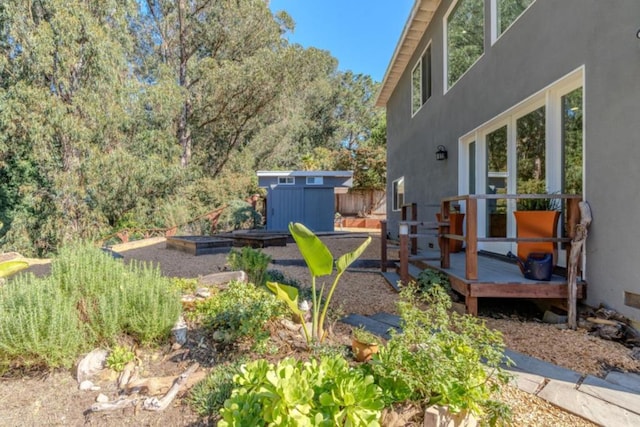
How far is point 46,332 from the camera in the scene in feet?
8.22

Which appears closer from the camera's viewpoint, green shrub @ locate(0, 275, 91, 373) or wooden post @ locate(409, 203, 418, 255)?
green shrub @ locate(0, 275, 91, 373)

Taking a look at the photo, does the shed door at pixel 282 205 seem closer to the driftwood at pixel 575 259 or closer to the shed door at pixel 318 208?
the shed door at pixel 318 208

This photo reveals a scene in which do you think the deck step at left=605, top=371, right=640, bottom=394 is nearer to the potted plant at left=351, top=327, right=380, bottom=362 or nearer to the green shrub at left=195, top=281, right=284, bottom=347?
the potted plant at left=351, top=327, right=380, bottom=362

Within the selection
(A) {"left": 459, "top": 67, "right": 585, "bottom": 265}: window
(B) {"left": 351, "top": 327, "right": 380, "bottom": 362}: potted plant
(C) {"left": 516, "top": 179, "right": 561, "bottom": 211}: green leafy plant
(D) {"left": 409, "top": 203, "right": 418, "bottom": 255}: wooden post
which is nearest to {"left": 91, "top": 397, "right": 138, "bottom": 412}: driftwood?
(B) {"left": 351, "top": 327, "right": 380, "bottom": 362}: potted plant

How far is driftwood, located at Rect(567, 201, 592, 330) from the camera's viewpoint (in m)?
3.32

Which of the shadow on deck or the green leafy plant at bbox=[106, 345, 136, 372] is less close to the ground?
the shadow on deck

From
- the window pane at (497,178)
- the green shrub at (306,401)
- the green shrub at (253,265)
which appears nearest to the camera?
the green shrub at (306,401)

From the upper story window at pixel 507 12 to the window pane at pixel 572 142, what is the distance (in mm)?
1522

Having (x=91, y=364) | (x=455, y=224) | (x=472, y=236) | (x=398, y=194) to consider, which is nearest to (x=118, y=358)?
(x=91, y=364)

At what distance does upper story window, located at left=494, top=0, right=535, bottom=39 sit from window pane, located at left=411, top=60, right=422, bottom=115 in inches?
142

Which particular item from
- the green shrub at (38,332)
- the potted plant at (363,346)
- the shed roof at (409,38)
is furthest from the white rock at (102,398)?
the shed roof at (409,38)

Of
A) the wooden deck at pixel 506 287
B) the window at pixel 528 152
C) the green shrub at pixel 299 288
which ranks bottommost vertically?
the green shrub at pixel 299 288

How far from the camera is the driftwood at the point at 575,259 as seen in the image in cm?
332

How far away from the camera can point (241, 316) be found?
2674mm
